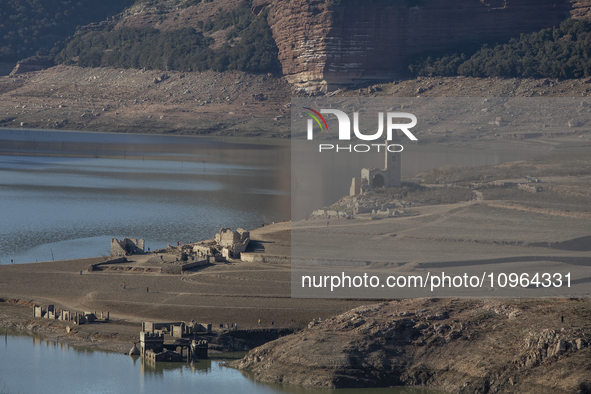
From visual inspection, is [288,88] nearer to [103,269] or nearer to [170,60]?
[170,60]

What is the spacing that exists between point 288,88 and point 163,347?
4962 inches

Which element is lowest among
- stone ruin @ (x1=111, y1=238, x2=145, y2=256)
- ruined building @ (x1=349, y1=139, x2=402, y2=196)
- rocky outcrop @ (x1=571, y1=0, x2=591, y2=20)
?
stone ruin @ (x1=111, y1=238, x2=145, y2=256)

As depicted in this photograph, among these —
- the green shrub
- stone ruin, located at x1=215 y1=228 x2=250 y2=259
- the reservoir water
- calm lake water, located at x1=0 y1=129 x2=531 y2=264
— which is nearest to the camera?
the reservoir water

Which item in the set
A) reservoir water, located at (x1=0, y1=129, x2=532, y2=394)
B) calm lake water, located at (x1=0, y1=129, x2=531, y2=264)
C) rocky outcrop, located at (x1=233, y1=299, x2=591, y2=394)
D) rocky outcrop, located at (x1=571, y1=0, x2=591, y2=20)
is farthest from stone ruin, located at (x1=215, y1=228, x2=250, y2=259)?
rocky outcrop, located at (x1=571, y1=0, x2=591, y2=20)

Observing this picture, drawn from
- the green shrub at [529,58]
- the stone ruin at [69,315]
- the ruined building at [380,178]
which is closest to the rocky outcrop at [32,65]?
the green shrub at [529,58]

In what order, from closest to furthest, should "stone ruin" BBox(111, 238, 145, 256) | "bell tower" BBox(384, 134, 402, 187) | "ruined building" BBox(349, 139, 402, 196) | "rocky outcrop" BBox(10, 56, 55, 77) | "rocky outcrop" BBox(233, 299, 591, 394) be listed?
1. "rocky outcrop" BBox(233, 299, 591, 394)
2. "stone ruin" BBox(111, 238, 145, 256)
3. "bell tower" BBox(384, 134, 402, 187)
4. "ruined building" BBox(349, 139, 402, 196)
5. "rocky outcrop" BBox(10, 56, 55, 77)

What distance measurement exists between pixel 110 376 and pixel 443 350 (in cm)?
1159

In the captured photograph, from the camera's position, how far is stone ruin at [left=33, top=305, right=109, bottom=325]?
36156 mm

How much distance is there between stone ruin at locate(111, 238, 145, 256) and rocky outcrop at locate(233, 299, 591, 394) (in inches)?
747

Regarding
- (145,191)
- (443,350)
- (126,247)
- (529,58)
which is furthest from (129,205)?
(529,58)

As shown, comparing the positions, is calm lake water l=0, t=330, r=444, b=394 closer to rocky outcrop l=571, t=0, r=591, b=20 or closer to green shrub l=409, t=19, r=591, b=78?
green shrub l=409, t=19, r=591, b=78

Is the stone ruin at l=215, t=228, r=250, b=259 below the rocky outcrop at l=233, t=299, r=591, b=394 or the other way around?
the other way around

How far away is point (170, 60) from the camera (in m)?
173

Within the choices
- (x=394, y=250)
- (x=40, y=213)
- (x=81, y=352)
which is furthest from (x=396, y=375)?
(x=40, y=213)
